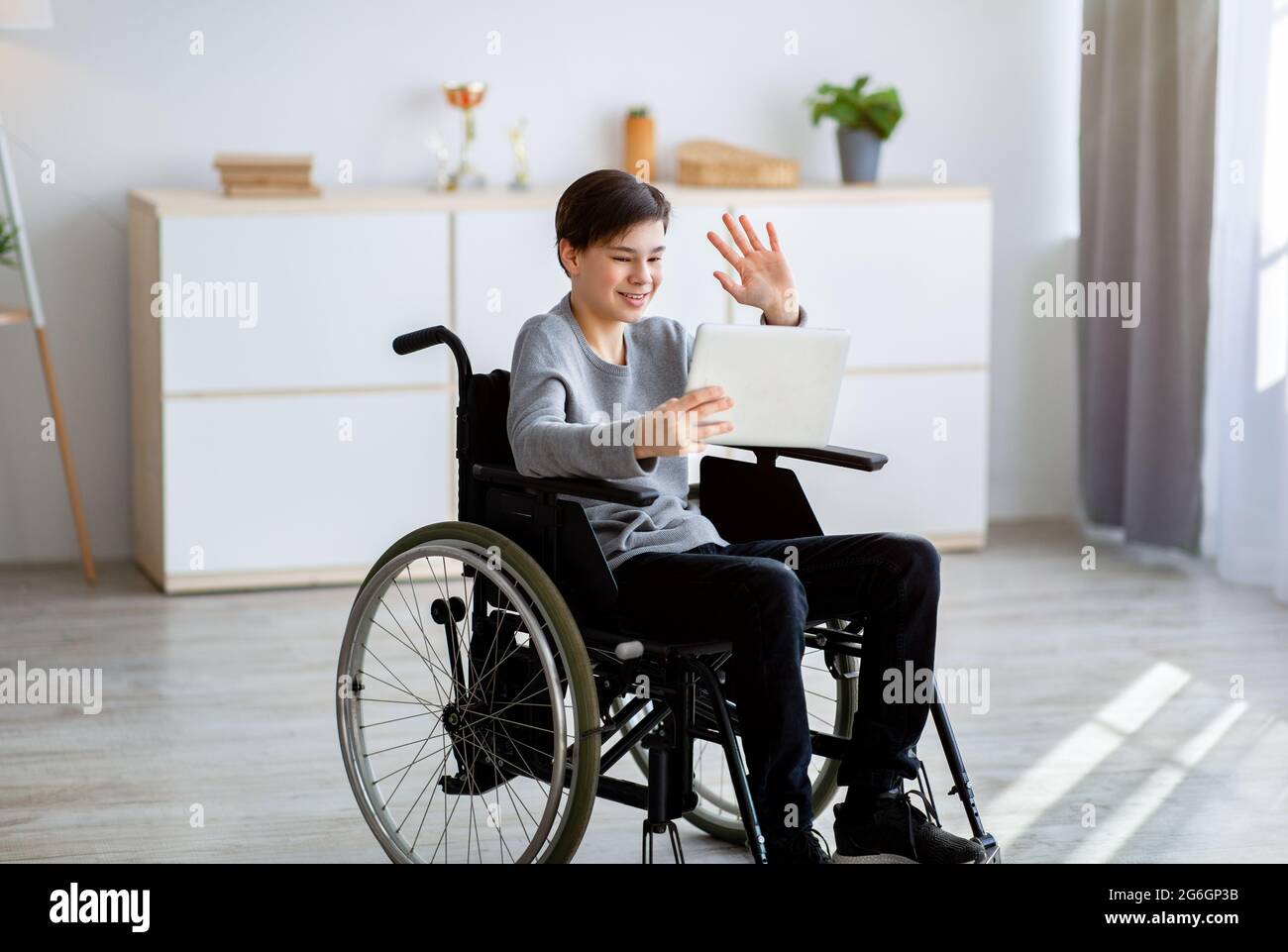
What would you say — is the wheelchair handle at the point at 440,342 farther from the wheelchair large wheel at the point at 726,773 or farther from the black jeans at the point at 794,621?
the wheelchair large wheel at the point at 726,773

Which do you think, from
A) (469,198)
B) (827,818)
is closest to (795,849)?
(827,818)

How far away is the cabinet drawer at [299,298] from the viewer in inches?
157

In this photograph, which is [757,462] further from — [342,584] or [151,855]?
[342,584]

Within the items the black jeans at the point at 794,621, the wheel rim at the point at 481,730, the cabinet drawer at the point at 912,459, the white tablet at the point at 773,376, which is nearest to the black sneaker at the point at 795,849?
the black jeans at the point at 794,621

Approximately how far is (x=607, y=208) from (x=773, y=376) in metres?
0.32

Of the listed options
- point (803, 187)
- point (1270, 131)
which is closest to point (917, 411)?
point (803, 187)

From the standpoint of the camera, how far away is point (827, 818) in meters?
2.78

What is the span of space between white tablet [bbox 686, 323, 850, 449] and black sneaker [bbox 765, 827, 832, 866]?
50 centimetres

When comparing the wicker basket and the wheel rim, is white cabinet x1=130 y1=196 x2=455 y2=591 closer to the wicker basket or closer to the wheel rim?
the wicker basket

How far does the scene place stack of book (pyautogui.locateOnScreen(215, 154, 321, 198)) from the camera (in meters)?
4.03

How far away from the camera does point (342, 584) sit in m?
4.23

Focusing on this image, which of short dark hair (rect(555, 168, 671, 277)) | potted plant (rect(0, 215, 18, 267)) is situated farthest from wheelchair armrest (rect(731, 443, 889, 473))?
potted plant (rect(0, 215, 18, 267))
